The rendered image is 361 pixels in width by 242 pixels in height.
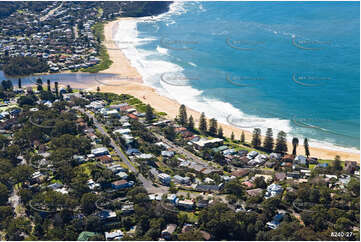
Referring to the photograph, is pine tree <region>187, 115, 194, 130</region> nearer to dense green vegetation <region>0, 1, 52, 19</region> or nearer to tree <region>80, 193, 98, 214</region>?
tree <region>80, 193, 98, 214</region>

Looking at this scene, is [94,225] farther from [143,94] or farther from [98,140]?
[143,94]

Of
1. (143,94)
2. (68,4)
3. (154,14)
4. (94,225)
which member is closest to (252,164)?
(94,225)

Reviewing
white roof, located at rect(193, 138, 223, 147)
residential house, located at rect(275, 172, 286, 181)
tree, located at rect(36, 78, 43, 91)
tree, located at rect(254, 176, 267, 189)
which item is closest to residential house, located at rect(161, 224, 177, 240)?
tree, located at rect(254, 176, 267, 189)

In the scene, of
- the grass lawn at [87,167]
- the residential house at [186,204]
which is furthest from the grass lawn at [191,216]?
the grass lawn at [87,167]

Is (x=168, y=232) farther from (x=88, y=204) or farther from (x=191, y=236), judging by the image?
(x=88, y=204)

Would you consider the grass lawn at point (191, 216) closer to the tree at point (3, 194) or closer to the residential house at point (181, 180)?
the residential house at point (181, 180)
